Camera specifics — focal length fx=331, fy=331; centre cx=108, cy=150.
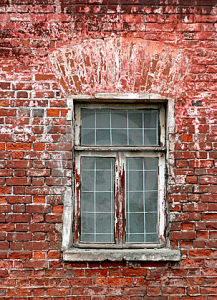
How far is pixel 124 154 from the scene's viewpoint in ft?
12.3

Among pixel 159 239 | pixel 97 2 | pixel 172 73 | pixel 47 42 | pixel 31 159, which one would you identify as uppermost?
pixel 97 2

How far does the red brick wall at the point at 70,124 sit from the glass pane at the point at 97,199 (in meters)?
0.27

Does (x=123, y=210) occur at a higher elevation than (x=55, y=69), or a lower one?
lower

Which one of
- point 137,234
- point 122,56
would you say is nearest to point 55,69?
point 122,56

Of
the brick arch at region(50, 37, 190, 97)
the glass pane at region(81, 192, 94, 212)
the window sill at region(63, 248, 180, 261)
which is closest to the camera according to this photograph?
the window sill at region(63, 248, 180, 261)

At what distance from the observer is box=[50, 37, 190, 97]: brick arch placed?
3.61 meters

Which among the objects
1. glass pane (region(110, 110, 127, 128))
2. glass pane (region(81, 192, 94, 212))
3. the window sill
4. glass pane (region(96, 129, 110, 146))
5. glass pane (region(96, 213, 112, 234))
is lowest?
the window sill

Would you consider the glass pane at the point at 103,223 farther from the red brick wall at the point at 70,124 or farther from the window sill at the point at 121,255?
the red brick wall at the point at 70,124

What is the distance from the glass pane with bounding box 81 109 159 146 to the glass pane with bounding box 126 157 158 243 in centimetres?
23

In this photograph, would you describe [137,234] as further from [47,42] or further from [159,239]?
[47,42]

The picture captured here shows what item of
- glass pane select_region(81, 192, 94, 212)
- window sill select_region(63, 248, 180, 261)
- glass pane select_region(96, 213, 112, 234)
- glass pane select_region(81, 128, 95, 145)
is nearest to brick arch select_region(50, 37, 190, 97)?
glass pane select_region(81, 128, 95, 145)

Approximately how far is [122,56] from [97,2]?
2.17ft

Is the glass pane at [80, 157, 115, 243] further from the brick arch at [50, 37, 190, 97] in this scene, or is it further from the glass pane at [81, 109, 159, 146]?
the brick arch at [50, 37, 190, 97]

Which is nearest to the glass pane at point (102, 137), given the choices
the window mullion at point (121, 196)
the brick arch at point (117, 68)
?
the window mullion at point (121, 196)
